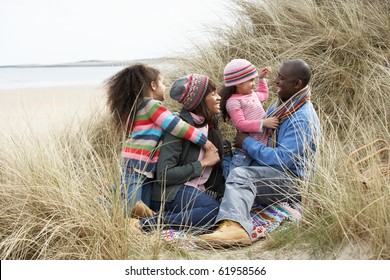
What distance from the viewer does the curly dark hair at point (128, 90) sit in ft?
13.8

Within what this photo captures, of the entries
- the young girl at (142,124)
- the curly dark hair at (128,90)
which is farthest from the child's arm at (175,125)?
the curly dark hair at (128,90)

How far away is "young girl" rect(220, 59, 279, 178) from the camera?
4285mm

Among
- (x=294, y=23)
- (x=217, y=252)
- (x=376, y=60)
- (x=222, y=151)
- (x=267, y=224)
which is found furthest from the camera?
(x=294, y=23)

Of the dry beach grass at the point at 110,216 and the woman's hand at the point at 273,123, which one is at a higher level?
the woman's hand at the point at 273,123

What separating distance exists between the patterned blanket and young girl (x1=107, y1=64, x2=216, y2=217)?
415 mm

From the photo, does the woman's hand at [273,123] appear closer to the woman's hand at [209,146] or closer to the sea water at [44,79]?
the woman's hand at [209,146]

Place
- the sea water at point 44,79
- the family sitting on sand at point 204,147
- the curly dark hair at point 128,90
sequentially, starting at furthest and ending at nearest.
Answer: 1. the sea water at point 44,79
2. the curly dark hair at point 128,90
3. the family sitting on sand at point 204,147

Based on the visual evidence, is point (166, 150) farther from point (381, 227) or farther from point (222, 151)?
point (381, 227)

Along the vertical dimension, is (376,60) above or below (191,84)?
below
